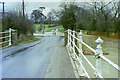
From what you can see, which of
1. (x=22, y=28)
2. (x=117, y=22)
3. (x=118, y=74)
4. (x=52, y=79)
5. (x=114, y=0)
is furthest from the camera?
(x=117, y=22)

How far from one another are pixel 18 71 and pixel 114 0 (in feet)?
60.2

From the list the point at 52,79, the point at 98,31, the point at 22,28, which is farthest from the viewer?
the point at 98,31

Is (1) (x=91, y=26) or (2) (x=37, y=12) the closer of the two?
(1) (x=91, y=26)

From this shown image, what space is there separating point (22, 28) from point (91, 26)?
14.6m

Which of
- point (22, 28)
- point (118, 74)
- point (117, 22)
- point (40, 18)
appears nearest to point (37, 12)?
point (40, 18)

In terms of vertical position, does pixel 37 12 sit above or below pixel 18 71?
above

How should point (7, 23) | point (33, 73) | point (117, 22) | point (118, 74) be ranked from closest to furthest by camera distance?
point (33, 73)
point (118, 74)
point (7, 23)
point (117, 22)

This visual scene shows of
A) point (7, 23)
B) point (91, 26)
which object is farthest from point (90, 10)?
point (7, 23)

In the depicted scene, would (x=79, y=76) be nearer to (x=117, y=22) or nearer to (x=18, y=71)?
(x=18, y=71)

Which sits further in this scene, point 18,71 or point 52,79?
point 18,71

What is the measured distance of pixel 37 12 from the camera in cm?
5088

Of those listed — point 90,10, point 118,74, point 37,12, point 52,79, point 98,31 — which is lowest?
point 118,74

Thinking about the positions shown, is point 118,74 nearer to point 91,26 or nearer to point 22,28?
point 22,28

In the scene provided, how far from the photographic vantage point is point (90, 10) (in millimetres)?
21906
